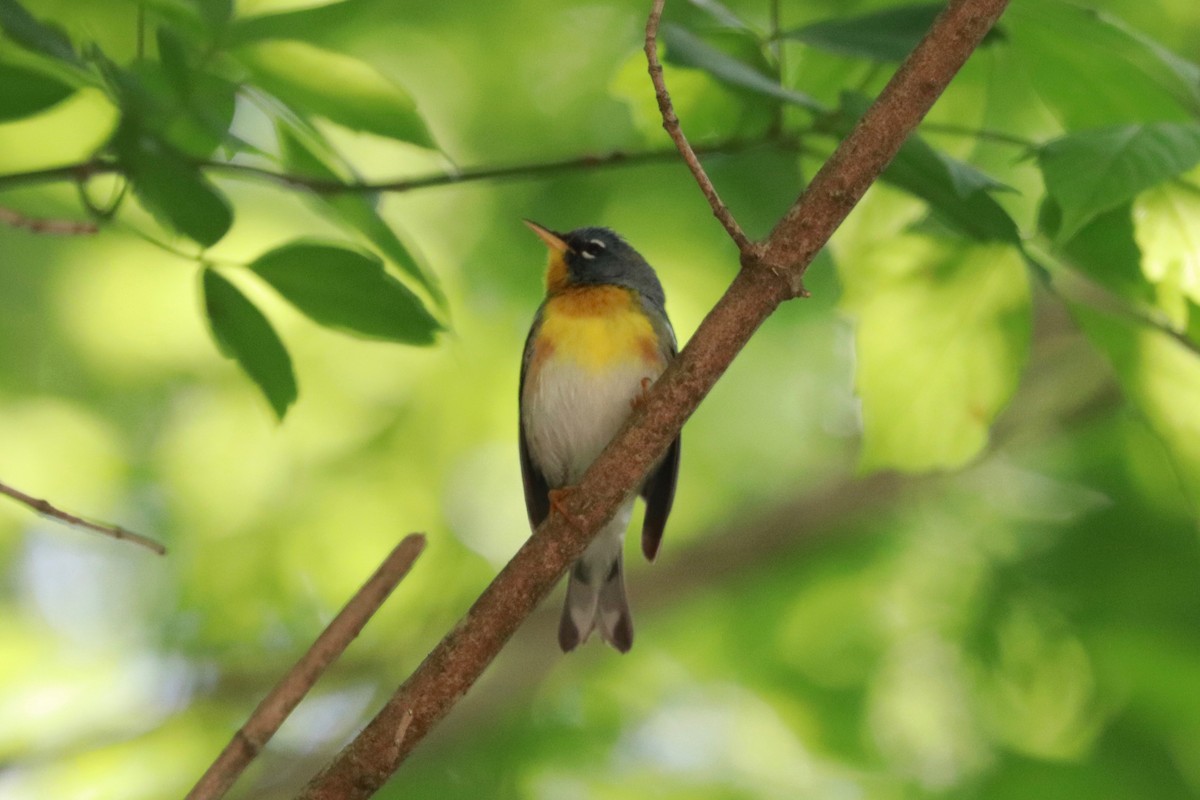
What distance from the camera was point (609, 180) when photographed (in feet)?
17.1

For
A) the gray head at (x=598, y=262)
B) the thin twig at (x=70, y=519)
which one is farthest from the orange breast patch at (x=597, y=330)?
the thin twig at (x=70, y=519)

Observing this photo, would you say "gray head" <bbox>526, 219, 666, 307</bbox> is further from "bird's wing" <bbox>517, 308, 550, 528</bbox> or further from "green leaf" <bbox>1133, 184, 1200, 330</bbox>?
"green leaf" <bbox>1133, 184, 1200, 330</bbox>

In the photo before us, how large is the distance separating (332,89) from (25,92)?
557 millimetres

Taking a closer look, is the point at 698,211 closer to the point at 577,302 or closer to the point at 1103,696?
the point at 577,302

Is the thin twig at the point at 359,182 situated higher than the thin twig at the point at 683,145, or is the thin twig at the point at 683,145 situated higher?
the thin twig at the point at 683,145

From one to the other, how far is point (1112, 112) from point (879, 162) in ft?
2.55

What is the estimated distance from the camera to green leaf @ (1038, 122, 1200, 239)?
2.04 m

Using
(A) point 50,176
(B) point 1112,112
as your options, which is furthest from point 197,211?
(B) point 1112,112

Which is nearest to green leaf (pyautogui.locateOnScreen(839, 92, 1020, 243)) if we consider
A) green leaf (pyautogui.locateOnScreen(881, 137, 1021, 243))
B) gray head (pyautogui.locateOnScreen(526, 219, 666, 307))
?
green leaf (pyautogui.locateOnScreen(881, 137, 1021, 243))

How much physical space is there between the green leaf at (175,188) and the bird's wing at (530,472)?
2144mm

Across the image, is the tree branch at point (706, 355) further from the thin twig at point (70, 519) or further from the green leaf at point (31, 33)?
the green leaf at point (31, 33)

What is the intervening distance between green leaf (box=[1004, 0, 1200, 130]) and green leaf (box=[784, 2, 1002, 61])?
20cm

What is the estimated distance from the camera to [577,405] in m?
4.09

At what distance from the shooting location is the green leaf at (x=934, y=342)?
2.68 m
